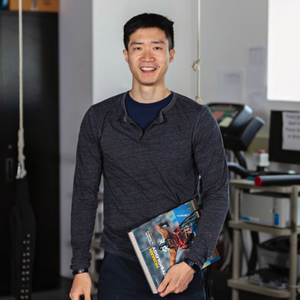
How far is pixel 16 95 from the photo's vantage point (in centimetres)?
386

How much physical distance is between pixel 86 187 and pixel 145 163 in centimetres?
21

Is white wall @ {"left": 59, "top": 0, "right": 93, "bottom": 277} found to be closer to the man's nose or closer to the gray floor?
the gray floor

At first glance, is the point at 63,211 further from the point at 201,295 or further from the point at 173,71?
the point at 201,295

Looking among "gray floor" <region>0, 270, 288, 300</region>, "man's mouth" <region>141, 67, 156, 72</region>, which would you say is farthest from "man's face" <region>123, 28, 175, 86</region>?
"gray floor" <region>0, 270, 288, 300</region>

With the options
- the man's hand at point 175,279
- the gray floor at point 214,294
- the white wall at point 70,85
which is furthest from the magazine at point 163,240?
the gray floor at point 214,294

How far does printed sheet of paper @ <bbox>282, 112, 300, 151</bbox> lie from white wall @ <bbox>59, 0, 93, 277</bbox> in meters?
1.24

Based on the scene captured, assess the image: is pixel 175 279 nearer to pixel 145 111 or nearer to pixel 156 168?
pixel 156 168

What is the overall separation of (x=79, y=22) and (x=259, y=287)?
1.98 metres

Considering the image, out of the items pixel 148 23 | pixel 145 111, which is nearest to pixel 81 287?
pixel 145 111

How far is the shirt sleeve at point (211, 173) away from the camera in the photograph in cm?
162

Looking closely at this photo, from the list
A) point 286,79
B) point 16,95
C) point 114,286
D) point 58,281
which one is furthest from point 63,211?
point 114,286

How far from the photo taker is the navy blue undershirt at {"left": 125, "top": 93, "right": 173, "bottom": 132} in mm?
1706

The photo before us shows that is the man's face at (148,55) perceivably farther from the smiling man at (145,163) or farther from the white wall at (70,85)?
the white wall at (70,85)

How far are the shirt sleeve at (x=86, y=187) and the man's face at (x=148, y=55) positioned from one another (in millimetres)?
203
